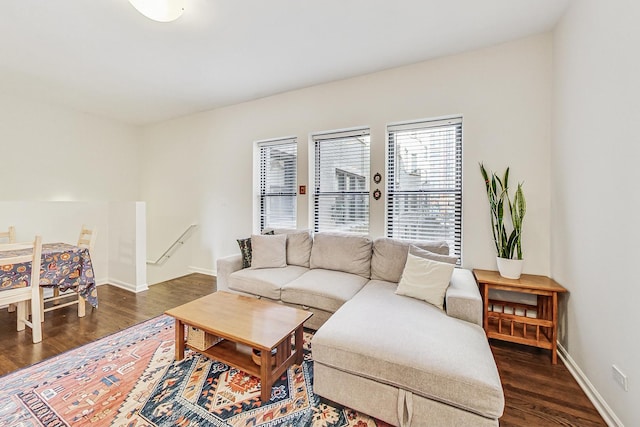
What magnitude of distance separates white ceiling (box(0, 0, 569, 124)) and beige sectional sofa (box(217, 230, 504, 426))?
2300mm

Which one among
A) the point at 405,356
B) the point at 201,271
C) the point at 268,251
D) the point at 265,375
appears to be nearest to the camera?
→ the point at 405,356

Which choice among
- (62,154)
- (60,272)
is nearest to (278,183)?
(60,272)

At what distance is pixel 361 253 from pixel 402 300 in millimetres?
853

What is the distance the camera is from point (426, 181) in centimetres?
304

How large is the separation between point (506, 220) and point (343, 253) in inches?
66.5

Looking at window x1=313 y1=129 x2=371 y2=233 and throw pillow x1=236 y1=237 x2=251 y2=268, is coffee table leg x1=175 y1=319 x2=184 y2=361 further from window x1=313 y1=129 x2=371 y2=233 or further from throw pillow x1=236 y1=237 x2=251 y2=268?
window x1=313 y1=129 x2=371 y2=233

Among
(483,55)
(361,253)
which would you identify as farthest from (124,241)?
(483,55)

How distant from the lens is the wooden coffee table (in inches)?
66.5

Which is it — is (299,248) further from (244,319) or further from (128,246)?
(128,246)

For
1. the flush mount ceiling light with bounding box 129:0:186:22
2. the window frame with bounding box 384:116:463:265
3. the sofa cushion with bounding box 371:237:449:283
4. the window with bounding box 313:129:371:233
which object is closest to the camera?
the flush mount ceiling light with bounding box 129:0:186:22

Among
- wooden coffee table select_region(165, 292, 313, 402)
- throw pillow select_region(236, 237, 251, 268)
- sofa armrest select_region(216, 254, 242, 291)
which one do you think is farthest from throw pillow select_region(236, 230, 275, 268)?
wooden coffee table select_region(165, 292, 313, 402)

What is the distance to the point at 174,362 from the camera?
2070mm

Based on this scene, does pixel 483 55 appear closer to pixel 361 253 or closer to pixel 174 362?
pixel 361 253

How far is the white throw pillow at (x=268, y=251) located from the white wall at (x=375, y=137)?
0.63 meters
